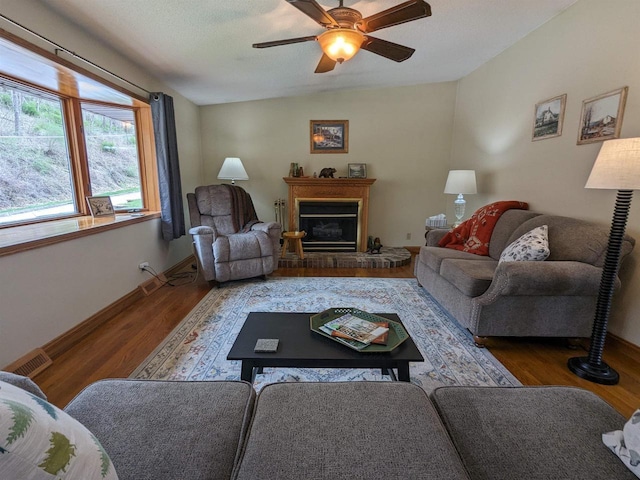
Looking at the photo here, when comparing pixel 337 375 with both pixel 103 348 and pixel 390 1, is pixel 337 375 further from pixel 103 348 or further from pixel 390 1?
pixel 390 1

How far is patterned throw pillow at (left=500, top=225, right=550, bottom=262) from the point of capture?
6.97 ft

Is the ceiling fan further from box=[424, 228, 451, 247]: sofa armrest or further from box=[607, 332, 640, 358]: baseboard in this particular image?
box=[607, 332, 640, 358]: baseboard

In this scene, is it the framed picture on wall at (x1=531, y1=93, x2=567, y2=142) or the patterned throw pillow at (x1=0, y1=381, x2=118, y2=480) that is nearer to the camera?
the patterned throw pillow at (x1=0, y1=381, x2=118, y2=480)

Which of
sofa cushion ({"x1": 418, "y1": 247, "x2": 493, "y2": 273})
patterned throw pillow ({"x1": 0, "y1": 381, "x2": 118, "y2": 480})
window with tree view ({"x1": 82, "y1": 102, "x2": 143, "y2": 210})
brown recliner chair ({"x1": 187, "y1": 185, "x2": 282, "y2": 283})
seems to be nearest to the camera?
patterned throw pillow ({"x1": 0, "y1": 381, "x2": 118, "y2": 480})

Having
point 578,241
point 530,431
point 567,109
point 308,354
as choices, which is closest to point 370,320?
point 308,354

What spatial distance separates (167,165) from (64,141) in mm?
841

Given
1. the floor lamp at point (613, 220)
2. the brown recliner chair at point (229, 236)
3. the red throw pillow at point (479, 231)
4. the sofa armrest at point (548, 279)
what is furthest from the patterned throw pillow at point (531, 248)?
the brown recliner chair at point (229, 236)

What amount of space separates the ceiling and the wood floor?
2.07m

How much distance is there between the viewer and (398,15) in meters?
1.82

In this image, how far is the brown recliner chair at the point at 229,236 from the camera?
10.1 ft

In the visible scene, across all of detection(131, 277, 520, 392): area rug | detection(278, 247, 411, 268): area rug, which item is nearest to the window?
detection(131, 277, 520, 392): area rug

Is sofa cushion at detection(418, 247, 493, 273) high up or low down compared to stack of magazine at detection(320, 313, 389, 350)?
up

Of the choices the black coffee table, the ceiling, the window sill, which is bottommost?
the black coffee table

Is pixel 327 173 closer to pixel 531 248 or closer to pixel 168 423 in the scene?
pixel 531 248
